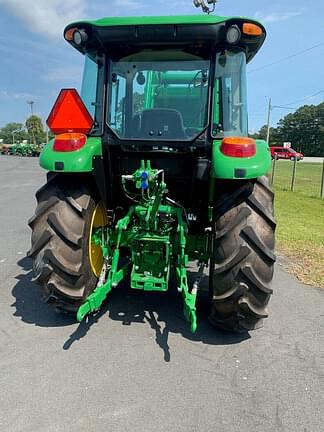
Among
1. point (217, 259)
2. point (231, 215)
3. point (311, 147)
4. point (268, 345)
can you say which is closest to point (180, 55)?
point (231, 215)

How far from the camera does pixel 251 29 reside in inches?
124

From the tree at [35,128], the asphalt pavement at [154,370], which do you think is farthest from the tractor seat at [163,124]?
the tree at [35,128]

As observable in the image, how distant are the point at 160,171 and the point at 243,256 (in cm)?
100

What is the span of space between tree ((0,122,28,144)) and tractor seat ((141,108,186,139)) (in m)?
109

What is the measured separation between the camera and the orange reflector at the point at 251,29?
123 inches

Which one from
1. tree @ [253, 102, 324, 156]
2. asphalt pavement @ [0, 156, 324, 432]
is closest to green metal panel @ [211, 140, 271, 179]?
asphalt pavement @ [0, 156, 324, 432]

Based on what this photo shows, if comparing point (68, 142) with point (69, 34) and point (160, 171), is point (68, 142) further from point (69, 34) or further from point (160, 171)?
point (69, 34)

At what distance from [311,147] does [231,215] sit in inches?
3148

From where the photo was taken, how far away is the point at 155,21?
318cm

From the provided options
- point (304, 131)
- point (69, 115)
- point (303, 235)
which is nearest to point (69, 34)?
point (69, 115)

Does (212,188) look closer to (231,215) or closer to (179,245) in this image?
(231,215)

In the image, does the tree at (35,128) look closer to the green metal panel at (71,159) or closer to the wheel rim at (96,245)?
the wheel rim at (96,245)

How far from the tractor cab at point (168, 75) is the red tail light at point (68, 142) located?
329 mm

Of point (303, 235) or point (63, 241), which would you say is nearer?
point (63, 241)
